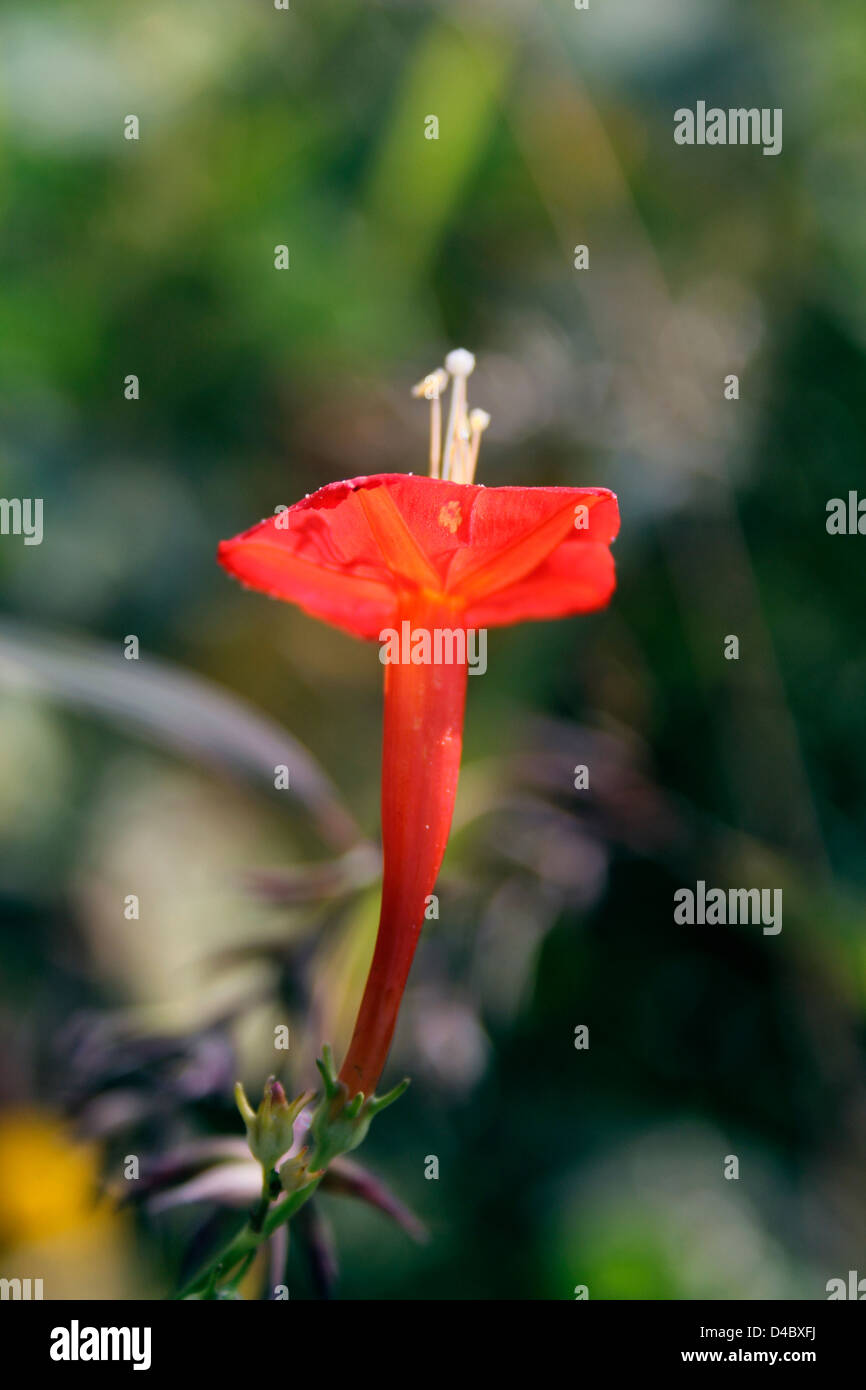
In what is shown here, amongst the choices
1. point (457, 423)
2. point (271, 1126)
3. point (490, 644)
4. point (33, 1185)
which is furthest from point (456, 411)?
point (33, 1185)

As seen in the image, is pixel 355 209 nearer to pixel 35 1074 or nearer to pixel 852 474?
pixel 852 474

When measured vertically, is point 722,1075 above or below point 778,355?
below

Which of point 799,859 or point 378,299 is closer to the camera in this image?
point 799,859

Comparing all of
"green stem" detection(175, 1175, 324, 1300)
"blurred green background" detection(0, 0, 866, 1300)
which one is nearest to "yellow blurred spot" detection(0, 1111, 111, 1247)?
"blurred green background" detection(0, 0, 866, 1300)

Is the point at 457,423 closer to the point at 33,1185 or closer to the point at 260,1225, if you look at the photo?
the point at 260,1225

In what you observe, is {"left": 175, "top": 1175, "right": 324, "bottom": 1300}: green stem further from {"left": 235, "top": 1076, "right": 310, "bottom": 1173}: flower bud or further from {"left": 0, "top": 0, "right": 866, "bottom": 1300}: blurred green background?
{"left": 0, "top": 0, "right": 866, "bottom": 1300}: blurred green background
